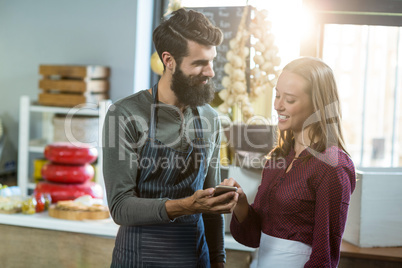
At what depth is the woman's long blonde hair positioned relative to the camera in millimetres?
1358

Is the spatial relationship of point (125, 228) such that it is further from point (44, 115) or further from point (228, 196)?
point (44, 115)

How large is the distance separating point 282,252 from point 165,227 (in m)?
0.36

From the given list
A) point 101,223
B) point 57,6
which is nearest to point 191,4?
point 57,6

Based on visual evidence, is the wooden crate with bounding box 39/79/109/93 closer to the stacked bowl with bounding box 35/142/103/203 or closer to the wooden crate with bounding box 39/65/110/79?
the wooden crate with bounding box 39/65/110/79

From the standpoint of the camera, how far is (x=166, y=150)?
1.48m

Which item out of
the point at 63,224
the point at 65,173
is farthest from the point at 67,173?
the point at 63,224

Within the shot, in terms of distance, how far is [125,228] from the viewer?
1.49 m

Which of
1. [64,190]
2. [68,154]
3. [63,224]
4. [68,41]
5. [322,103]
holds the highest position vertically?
[68,41]

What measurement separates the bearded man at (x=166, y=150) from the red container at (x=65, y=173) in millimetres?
1194

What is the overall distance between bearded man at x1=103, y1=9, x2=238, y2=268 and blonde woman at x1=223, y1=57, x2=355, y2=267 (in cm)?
19

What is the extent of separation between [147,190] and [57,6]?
7.82 ft

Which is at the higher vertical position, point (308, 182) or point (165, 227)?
point (308, 182)

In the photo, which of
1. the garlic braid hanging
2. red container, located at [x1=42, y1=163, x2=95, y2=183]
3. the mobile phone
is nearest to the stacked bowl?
red container, located at [x1=42, y1=163, x2=95, y2=183]

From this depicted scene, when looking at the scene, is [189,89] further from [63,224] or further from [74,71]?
[74,71]
